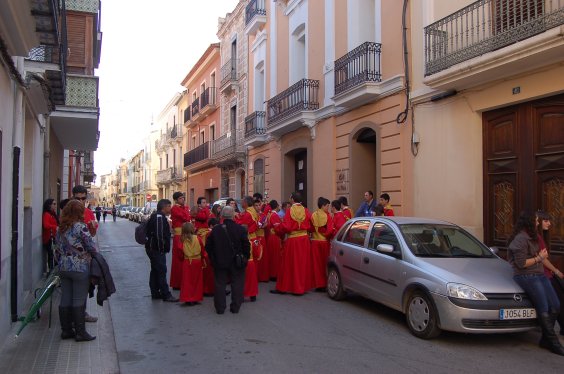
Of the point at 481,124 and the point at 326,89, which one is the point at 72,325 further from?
the point at 326,89

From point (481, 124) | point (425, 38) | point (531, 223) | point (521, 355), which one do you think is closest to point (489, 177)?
point (481, 124)

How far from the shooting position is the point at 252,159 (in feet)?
76.4

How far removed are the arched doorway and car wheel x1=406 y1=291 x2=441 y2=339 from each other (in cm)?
797

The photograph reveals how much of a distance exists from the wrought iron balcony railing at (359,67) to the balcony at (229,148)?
10.7 meters

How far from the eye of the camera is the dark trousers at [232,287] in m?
7.81

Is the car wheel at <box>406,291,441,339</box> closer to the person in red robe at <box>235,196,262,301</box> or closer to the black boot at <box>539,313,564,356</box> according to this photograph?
the black boot at <box>539,313,564,356</box>

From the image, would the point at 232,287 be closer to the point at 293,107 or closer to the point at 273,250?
the point at 273,250

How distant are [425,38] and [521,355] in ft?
24.2

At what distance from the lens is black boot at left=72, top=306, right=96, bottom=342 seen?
244 inches

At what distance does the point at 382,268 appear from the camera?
7242mm

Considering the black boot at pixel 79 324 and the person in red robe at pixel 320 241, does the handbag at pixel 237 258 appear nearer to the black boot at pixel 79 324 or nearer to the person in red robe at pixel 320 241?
the person in red robe at pixel 320 241

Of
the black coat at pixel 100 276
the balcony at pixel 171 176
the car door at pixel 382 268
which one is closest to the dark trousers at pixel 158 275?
the black coat at pixel 100 276

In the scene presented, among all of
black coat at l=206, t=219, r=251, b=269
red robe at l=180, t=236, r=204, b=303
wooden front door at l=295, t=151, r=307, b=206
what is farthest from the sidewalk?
wooden front door at l=295, t=151, r=307, b=206

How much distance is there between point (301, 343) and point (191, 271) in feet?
9.59
